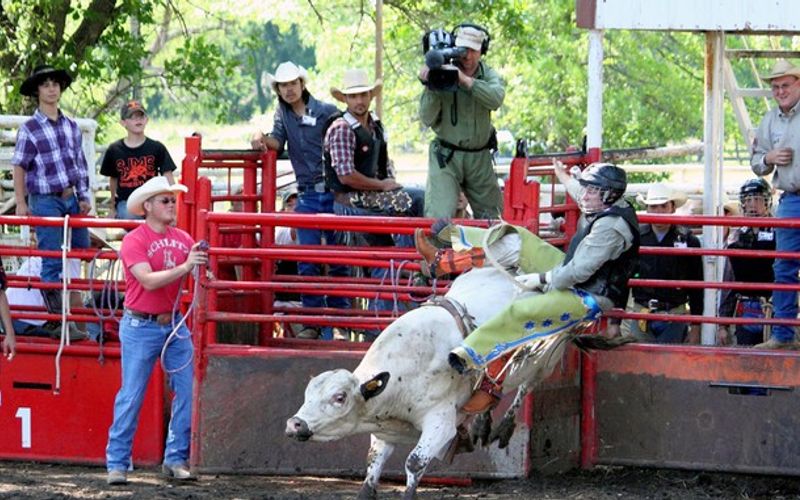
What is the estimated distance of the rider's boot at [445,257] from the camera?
321 inches

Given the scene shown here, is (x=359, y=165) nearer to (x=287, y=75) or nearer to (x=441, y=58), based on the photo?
(x=287, y=75)

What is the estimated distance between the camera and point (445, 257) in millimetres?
8219

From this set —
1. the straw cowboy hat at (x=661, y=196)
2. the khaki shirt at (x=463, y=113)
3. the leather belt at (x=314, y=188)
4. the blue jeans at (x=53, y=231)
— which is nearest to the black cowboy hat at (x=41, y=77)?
the blue jeans at (x=53, y=231)

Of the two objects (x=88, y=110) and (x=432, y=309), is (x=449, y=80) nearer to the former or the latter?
(x=432, y=309)

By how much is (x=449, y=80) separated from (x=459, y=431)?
2392mm

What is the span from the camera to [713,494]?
9.06 metres

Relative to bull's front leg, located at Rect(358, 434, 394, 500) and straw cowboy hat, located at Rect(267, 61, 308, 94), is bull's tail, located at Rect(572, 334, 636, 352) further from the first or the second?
straw cowboy hat, located at Rect(267, 61, 308, 94)

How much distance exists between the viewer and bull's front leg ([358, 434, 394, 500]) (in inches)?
311

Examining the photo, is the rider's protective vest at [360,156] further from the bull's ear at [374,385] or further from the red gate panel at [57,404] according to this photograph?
the bull's ear at [374,385]

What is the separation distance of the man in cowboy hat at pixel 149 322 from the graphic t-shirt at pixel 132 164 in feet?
6.61

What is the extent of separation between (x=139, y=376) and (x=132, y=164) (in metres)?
2.48

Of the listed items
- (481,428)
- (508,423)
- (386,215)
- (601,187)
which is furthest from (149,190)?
(601,187)

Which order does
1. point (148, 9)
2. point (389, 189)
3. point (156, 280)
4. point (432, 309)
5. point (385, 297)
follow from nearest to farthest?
point (432, 309) < point (156, 280) < point (385, 297) < point (389, 189) < point (148, 9)

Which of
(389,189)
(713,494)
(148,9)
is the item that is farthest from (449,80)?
(148,9)
